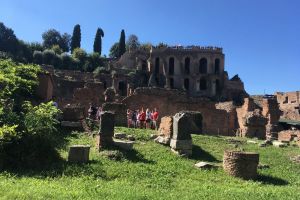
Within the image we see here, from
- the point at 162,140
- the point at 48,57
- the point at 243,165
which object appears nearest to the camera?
the point at 243,165

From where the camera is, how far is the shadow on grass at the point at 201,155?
1673 centimetres

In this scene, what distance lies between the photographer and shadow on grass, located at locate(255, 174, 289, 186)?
14.0 meters

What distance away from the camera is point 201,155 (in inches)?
679

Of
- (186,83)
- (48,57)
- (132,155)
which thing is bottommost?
(132,155)

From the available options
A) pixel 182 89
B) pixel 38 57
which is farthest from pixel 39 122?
pixel 38 57

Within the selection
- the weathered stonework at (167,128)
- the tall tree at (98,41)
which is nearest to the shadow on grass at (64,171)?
the weathered stonework at (167,128)

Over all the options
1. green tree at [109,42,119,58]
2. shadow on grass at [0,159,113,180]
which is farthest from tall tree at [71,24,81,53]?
shadow on grass at [0,159,113,180]

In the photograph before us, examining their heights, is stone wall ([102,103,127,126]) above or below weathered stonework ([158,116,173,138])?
above

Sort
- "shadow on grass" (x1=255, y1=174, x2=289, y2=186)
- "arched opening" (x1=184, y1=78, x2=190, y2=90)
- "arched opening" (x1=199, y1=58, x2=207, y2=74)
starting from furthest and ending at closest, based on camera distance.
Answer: "arched opening" (x1=199, y1=58, x2=207, y2=74) → "arched opening" (x1=184, y1=78, x2=190, y2=90) → "shadow on grass" (x1=255, y1=174, x2=289, y2=186)

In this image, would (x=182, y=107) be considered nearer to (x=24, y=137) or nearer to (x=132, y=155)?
(x=132, y=155)

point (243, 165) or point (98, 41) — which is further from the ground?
point (98, 41)

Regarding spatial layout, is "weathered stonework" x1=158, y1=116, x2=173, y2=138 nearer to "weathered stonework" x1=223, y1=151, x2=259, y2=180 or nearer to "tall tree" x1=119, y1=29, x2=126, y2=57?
"weathered stonework" x1=223, y1=151, x2=259, y2=180

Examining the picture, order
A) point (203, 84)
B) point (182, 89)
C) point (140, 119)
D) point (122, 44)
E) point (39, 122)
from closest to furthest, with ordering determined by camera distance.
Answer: point (39, 122) → point (140, 119) → point (182, 89) → point (203, 84) → point (122, 44)

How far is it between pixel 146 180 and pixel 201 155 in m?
4.81
